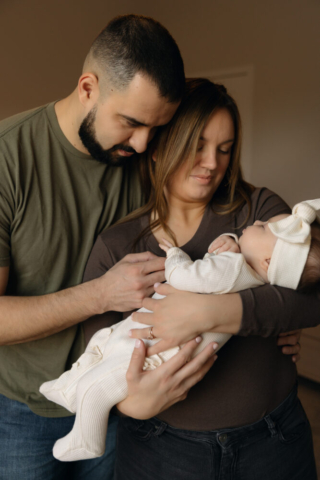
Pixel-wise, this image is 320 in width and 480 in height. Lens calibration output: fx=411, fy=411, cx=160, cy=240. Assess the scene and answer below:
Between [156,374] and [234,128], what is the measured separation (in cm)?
95

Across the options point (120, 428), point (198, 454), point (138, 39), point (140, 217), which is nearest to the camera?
point (198, 454)

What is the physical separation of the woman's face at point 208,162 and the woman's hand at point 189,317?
467 mm

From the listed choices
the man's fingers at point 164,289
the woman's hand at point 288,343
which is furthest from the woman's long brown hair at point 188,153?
the woman's hand at point 288,343

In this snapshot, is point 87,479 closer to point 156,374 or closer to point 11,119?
point 156,374

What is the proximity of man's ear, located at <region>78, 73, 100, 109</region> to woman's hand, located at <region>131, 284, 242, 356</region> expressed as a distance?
748 mm

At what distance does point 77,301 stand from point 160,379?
392mm

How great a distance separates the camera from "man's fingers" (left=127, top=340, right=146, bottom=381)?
116cm

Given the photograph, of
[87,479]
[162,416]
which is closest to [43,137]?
[162,416]

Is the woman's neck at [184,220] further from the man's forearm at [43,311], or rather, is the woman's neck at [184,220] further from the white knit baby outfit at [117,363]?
the man's forearm at [43,311]

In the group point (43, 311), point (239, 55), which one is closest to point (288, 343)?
point (43, 311)

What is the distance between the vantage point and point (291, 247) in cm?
116

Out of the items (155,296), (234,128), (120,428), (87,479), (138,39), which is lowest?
(87,479)

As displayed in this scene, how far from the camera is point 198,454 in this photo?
1.27m

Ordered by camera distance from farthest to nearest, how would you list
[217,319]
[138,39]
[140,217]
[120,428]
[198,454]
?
1. [140,217]
2. [120,428]
3. [138,39]
4. [198,454]
5. [217,319]
